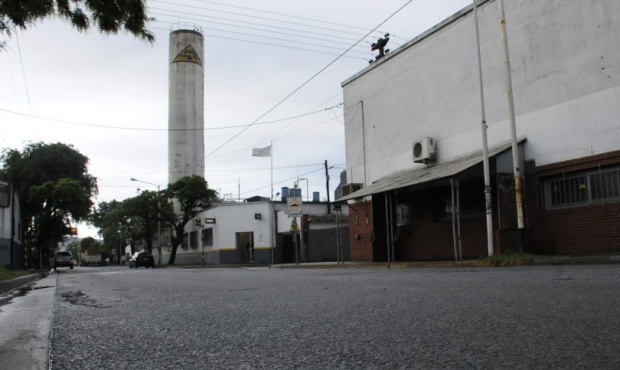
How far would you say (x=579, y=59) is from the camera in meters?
14.5

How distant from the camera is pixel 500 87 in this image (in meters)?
17.0

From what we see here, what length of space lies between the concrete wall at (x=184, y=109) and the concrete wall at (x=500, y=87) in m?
31.0

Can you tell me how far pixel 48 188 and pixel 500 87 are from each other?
32.4 m

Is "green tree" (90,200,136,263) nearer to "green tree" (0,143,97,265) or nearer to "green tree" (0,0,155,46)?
"green tree" (0,143,97,265)

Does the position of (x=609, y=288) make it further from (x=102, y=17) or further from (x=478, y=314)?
(x=102, y=17)

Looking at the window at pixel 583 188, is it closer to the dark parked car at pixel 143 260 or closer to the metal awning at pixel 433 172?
the metal awning at pixel 433 172

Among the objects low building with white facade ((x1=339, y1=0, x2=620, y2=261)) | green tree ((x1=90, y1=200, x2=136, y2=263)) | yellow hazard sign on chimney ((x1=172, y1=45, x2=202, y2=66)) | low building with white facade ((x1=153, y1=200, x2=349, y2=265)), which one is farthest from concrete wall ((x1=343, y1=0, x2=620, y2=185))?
yellow hazard sign on chimney ((x1=172, y1=45, x2=202, y2=66))

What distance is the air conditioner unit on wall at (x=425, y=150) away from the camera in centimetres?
1922

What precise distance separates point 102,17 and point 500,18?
13563mm

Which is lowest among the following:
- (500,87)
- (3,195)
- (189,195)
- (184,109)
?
(3,195)

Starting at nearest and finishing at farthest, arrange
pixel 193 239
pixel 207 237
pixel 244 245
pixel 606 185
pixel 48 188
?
1. pixel 606 185
2. pixel 48 188
3. pixel 244 245
4. pixel 207 237
5. pixel 193 239

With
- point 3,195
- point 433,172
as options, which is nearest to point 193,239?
point 433,172

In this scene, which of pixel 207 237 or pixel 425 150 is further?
pixel 207 237

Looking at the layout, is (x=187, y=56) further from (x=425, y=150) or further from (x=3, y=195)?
(x=3, y=195)
